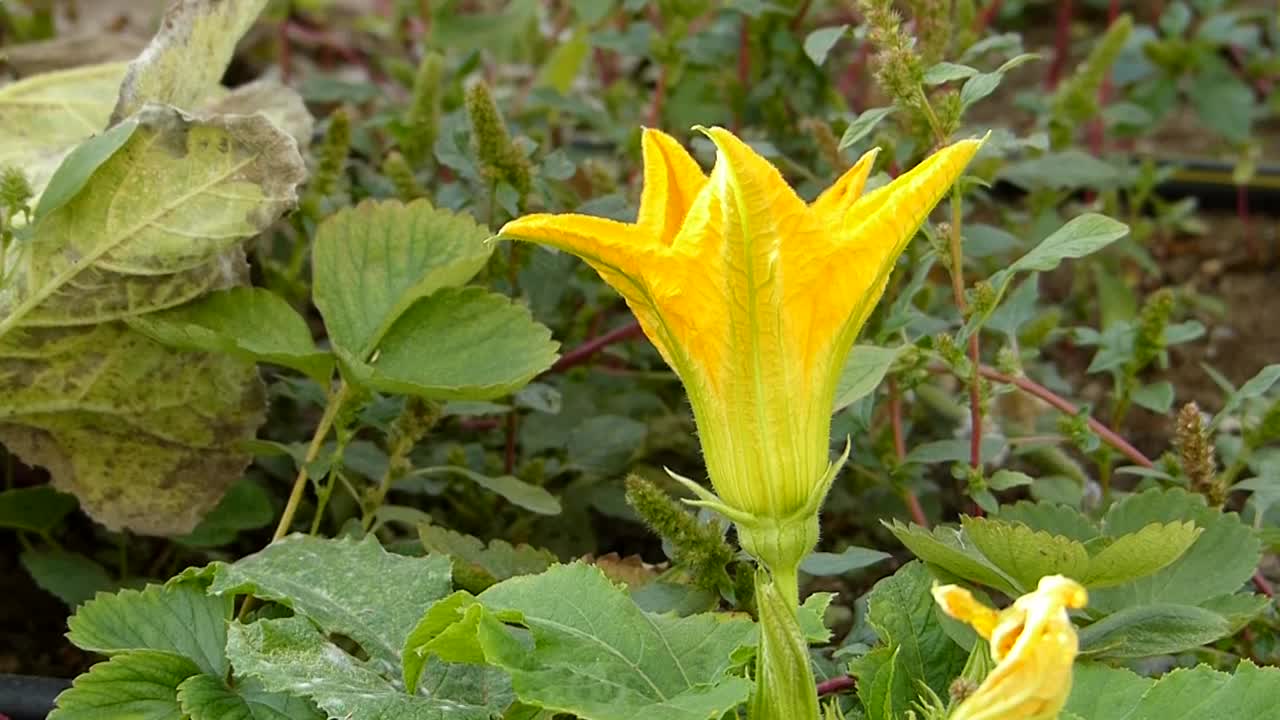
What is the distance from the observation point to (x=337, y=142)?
1.76 m

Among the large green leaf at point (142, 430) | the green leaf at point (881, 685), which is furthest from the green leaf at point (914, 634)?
the large green leaf at point (142, 430)

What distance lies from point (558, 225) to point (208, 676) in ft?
1.42

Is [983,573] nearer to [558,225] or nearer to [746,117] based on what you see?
[558,225]

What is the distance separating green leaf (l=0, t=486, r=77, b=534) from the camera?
5.26 ft

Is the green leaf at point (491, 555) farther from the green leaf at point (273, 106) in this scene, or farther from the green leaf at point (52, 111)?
the green leaf at point (52, 111)

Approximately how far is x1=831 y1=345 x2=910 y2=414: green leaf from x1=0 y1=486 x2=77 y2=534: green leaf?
2.68ft

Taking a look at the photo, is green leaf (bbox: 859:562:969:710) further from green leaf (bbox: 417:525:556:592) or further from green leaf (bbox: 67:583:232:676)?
green leaf (bbox: 67:583:232:676)

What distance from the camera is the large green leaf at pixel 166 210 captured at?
1435mm

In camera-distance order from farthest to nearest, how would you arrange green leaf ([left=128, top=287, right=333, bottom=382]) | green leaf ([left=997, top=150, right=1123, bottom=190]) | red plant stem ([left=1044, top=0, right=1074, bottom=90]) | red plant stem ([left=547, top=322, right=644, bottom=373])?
red plant stem ([left=1044, top=0, right=1074, bottom=90]) < green leaf ([left=997, top=150, right=1123, bottom=190]) < red plant stem ([left=547, top=322, right=644, bottom=373]) < green leaf ([left=128, top=287, right=333, bottom=382])

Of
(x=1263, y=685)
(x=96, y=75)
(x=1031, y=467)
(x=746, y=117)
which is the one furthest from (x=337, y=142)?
(x=1263, y=685)

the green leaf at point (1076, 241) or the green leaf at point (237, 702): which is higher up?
the green leaf at point (1076, 241)

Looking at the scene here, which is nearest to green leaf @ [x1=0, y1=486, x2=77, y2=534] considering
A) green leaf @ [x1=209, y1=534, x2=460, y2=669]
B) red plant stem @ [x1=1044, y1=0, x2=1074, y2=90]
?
green leaf @ [x1=209, y1=534, x2=460, y2=669]

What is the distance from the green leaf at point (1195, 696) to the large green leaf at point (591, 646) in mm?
243

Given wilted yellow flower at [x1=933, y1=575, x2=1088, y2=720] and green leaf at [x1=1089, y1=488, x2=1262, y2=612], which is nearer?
wilted yellow flower at [x1=933, y1=575, x2=1088, y2=720]
